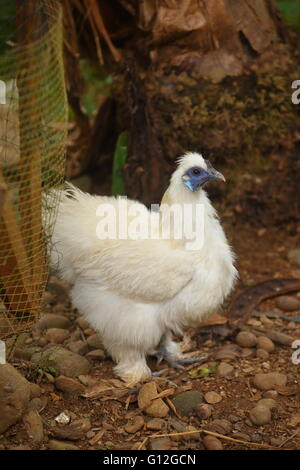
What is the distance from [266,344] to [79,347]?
1411 mm

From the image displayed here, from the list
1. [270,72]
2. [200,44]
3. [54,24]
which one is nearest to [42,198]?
[54,24]

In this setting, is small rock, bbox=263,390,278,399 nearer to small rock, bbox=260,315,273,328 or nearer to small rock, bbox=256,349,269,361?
small rock, bbox=256,349,269,361

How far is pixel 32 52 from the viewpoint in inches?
129

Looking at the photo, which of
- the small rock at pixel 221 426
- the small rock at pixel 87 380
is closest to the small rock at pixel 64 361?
the small rock at pixel 87 380

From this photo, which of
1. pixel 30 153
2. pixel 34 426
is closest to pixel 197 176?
pixel 30 153

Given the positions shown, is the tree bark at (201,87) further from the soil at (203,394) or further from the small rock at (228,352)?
the small rock at (228,352)

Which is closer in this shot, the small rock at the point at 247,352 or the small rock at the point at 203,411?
the small rock at the point at 203,411

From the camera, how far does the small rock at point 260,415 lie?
11.3 feet

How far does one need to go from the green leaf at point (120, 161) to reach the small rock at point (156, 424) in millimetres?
2453

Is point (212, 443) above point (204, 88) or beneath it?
beneath

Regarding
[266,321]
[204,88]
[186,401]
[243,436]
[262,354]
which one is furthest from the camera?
[204,88]

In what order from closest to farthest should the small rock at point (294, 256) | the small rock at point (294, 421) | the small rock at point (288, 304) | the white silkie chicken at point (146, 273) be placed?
1. the small rock at point (294, 421)
2. the white silkie chicken at point (146, 273)
3. the small rock at point (288, 304)
4. the small rock at point (294, 256)

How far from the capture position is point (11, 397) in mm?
3248

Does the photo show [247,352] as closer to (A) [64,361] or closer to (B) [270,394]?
(B) [270,394]
